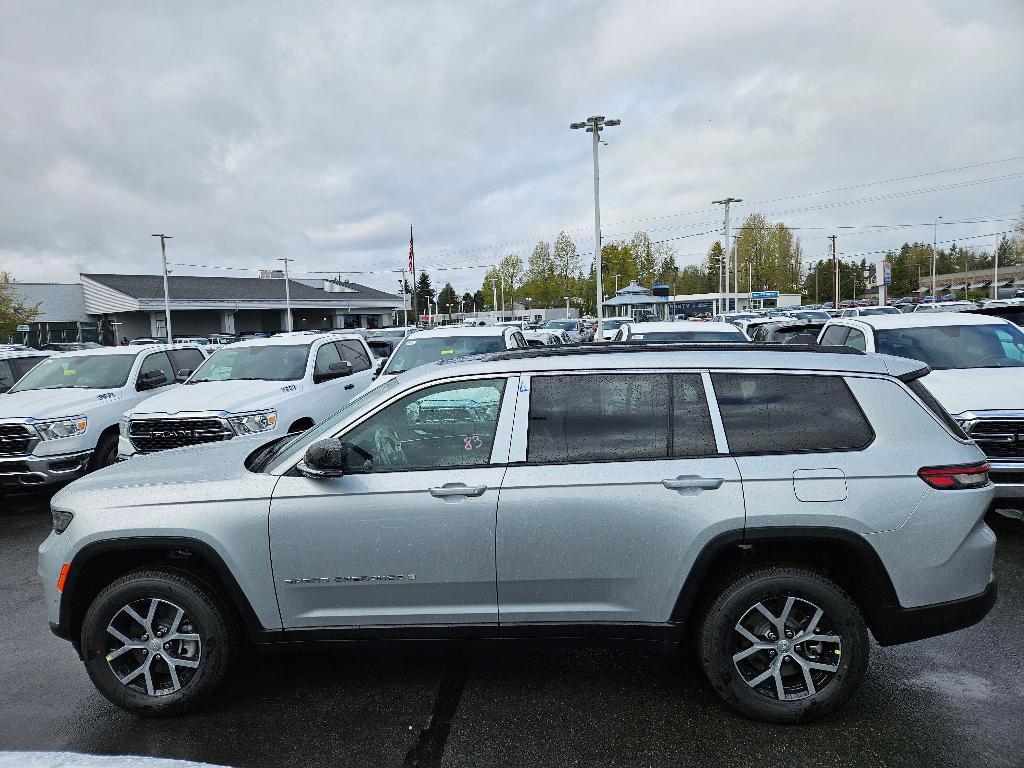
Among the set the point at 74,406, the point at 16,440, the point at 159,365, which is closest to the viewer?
the point at 16,440

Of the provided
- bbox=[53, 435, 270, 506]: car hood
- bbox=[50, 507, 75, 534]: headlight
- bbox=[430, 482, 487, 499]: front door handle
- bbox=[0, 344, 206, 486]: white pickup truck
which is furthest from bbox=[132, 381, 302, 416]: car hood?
bbox=[430, 482, 487, 499]: front door handle

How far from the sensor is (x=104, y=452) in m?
8.31

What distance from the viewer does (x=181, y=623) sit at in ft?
11.2

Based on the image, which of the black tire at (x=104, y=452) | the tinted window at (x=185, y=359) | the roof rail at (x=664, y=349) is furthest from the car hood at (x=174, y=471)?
the tinted window at (x=185, y=359)

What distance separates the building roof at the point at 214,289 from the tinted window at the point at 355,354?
154 feet

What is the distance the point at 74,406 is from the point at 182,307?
4744cm

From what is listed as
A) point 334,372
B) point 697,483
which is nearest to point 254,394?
point 334,372

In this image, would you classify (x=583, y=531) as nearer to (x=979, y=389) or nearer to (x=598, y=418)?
(x=598, y=418)

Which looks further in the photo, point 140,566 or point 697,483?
point 140,566

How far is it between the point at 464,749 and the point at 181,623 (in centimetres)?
161

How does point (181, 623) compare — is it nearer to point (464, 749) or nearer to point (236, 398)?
point (464, 749)

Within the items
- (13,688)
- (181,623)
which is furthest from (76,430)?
(181,623)

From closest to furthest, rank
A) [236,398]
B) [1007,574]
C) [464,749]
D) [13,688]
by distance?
[464,749], [13,688], [1007,574], [236,398]

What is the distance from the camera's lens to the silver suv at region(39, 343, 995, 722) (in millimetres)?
3123
